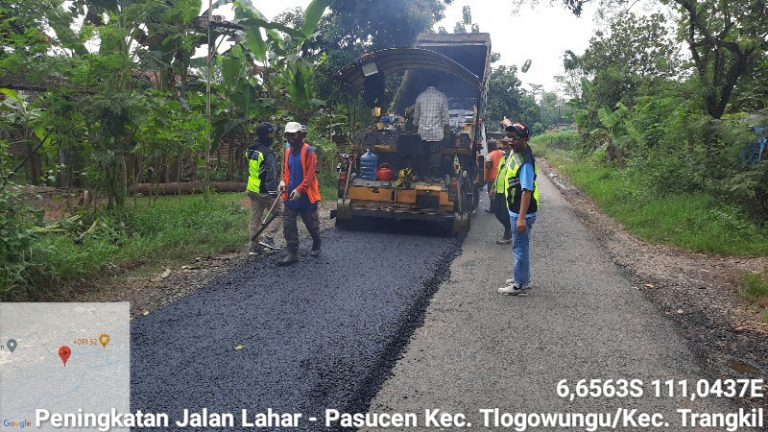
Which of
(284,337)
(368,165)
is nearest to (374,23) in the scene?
(368,165)

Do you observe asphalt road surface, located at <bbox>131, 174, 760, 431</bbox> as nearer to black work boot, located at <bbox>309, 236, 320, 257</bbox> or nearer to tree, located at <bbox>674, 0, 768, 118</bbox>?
black work boot, located at <bbox>309, 236, 320, 257</bbox>

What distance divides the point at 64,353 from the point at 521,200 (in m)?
4.12

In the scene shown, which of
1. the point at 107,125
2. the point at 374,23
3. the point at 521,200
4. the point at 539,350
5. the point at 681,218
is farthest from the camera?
the point at 374,23

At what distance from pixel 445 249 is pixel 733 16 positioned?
823 centimetres

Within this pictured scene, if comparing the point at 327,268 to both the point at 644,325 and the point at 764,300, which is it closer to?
the point at 644,325

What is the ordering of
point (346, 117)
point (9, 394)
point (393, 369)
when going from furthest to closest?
point (346, 117)
point (393, 369)
point (9, 394)

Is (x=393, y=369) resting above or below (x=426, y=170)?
below

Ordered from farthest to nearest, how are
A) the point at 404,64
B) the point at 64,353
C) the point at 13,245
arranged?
the point at 404,64
the point at 13,245
the point at 64,353

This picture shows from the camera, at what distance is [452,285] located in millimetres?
6070

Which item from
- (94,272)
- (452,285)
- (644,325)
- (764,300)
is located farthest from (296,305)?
(764,300)

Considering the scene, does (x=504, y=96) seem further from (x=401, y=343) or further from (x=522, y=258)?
(x=401, y=343)

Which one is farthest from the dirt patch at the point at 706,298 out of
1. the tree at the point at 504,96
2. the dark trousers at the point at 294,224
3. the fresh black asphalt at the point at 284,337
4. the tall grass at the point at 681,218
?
the tree at the point at 504,96

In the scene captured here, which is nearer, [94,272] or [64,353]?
[64,353]

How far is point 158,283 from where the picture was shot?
19.4 ft
